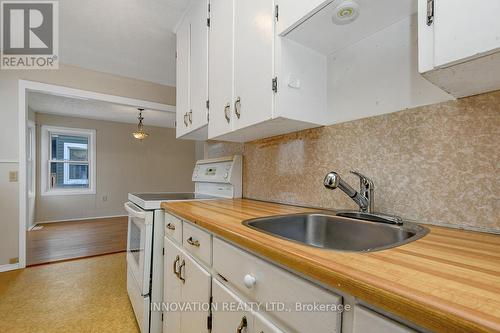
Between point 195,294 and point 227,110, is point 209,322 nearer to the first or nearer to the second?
point 195,294

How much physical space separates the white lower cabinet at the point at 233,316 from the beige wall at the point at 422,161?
68 centimetres

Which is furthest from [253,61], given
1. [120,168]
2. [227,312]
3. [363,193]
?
[120,168]

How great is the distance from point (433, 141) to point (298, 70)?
63cm

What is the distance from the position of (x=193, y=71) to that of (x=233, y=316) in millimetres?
1649

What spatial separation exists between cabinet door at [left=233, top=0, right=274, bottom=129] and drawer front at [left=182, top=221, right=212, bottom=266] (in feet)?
1.91

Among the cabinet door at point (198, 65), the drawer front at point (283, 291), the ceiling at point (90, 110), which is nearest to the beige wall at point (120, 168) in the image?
the ceiling at point (90, 110)

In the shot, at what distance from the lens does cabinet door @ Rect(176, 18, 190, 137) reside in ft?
6.32

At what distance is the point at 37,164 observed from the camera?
4.64 m

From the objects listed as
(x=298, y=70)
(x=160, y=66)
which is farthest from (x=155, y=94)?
(x=298, y=70)

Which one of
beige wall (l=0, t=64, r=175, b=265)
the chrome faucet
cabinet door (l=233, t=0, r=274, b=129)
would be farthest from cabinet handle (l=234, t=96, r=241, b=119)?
beige wall (l=0, t=64, r=175, b=265)

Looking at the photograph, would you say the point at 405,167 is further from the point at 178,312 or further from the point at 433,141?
the point at 178,312

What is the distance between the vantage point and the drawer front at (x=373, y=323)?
365 millimetres

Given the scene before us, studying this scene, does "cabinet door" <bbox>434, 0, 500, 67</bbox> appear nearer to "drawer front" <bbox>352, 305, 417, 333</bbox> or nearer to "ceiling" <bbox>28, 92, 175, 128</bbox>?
"drawer front" <bbox>352, 305, 417, 333</bbox>

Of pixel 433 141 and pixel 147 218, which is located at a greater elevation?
pixel 433 141
